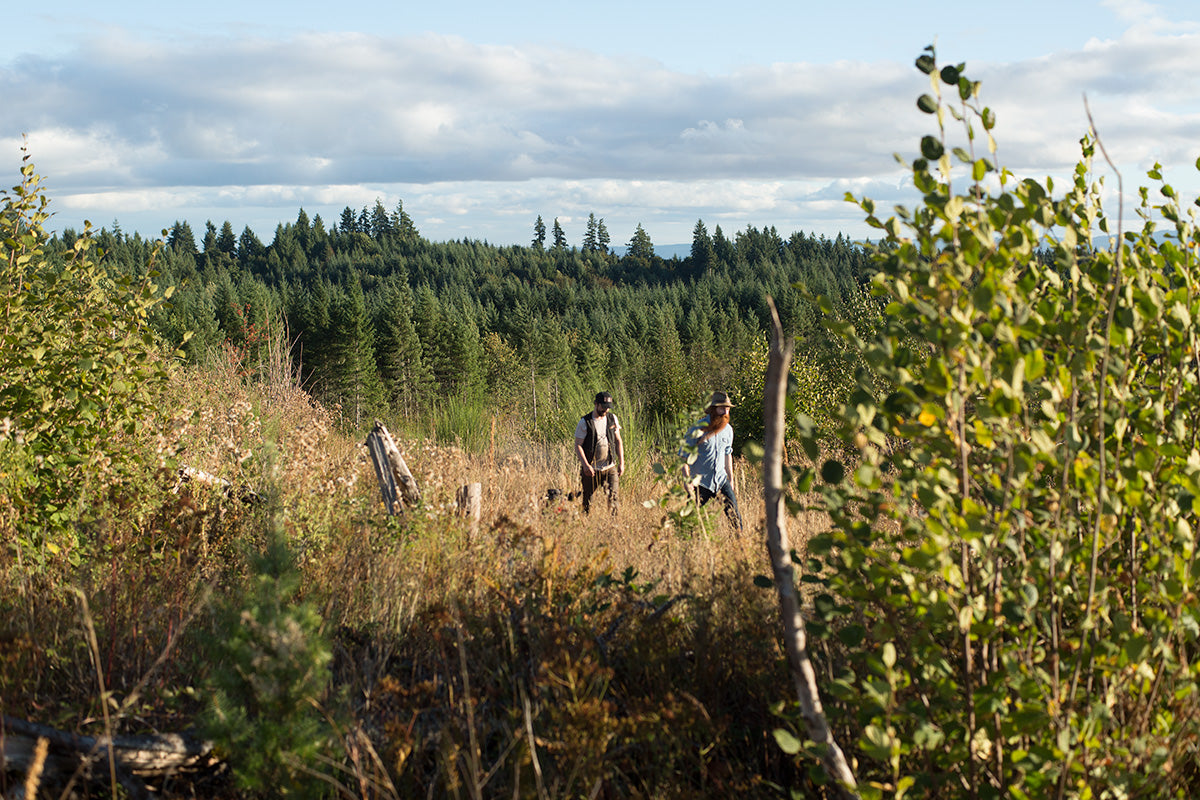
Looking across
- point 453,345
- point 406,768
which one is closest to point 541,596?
point 406,768

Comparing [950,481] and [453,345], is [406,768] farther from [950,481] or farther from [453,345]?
[453,345]

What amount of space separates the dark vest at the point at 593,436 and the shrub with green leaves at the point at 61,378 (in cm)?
411

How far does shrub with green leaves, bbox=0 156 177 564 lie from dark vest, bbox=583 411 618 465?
13.5 feet

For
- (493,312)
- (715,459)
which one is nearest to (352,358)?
(493,312)

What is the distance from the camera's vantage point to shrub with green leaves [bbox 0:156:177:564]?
154 inches

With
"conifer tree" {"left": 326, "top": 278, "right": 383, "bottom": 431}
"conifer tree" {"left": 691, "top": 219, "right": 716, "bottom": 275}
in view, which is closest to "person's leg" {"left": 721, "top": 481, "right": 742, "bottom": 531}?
"conifer tree" {"left": 326, "top": 278, "right": 383, "bottom": 431}

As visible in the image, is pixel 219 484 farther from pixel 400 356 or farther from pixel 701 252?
pixel 701 252

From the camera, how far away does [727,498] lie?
6602mm

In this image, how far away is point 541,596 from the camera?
328 centimetres

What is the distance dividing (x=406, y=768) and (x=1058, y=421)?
2.11m

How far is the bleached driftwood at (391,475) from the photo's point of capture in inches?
213

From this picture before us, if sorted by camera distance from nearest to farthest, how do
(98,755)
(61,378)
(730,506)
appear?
(98,755)
(61,378)
(730,506)

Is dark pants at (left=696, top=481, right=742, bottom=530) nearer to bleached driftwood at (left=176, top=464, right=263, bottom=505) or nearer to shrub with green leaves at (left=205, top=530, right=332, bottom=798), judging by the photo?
bleached driftwood at (left=176, top=464, right=263, bottom=505)

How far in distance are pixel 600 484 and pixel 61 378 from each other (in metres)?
4.75
